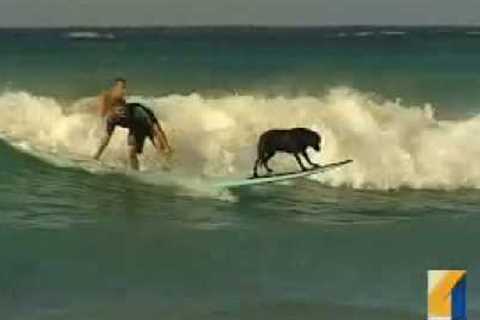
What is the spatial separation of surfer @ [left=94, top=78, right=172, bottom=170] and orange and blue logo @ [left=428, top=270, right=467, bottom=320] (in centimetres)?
52

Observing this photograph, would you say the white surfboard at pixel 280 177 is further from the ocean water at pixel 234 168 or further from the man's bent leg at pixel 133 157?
the man's bent leg at pixel 133 157

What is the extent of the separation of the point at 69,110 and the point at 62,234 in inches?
8.8

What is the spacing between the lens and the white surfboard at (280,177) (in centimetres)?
143

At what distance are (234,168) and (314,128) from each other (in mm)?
161

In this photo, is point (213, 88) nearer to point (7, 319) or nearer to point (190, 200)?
point (190, 200)

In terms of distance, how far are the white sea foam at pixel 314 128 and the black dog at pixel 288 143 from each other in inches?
0.5

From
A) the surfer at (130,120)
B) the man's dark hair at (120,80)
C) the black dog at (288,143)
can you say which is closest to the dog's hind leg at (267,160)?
the black dog at (288,143)

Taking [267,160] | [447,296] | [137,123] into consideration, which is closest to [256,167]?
[267,160]

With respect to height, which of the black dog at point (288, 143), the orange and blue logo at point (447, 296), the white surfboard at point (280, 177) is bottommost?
the orange and blue logo at point (447, 296)

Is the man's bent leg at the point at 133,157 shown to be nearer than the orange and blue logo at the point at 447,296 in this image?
No

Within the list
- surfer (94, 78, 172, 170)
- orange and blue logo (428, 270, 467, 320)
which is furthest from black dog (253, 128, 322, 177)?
orange and blue logo (428, 270, 467, 320)

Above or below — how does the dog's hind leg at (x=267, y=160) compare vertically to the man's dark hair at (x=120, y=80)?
below

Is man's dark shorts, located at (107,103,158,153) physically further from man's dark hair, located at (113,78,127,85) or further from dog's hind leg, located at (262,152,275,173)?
dog's hind leg, located at (262,152,275,173)

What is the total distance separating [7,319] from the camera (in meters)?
1.41
